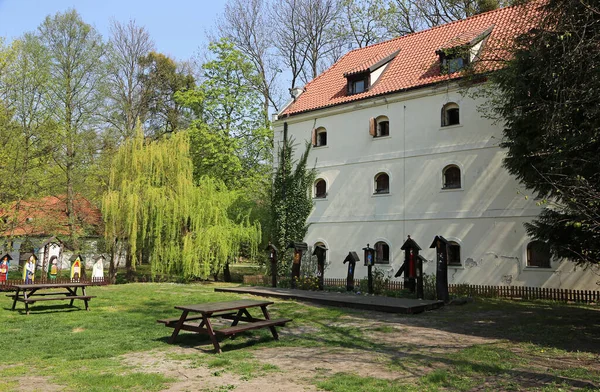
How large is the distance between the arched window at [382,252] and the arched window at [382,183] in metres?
2.36

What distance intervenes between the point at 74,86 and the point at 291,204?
1517 centimetres

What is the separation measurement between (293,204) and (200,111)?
1152cm

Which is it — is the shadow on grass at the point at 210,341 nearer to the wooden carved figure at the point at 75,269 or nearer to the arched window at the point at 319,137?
the wooden carved figure at the point at 75,269

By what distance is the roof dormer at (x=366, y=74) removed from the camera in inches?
918

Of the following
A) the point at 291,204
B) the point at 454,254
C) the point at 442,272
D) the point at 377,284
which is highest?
the point at 291,204

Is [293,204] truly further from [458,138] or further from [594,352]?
[594,352]

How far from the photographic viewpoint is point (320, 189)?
2444 centimetres

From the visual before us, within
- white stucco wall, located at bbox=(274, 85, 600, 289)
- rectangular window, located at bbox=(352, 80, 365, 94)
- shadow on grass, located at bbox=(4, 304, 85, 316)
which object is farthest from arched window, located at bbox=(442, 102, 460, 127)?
shadow on grass, located at bbox=(4, 304, 85, 316)

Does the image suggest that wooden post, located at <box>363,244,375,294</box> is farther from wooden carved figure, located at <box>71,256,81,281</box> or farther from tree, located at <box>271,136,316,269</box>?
wooden carved figure, located at <box>71,256,81,281</box>

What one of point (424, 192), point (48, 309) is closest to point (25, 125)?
point (48, 309)

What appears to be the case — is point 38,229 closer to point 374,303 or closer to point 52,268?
point 52,268

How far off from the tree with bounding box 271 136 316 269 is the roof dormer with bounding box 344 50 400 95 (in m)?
3.67

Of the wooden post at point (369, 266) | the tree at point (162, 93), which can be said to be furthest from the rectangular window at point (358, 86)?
the tree at point (162, 93)

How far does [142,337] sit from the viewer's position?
8906 millimetres
